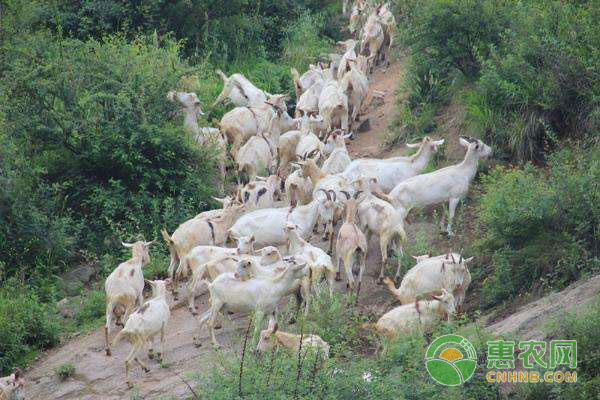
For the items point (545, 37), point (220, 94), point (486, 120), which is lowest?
point (220, 94)

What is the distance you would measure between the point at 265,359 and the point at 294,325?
1831 millimetres

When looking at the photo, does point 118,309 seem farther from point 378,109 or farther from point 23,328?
point 378,109

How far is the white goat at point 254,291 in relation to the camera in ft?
42.4

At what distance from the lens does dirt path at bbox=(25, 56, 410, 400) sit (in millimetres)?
12727

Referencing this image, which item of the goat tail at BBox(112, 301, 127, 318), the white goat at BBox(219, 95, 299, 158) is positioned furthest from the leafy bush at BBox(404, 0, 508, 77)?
the goat tail at BBox(112, 301, 127, 318)

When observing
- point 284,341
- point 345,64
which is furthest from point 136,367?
point 345,64

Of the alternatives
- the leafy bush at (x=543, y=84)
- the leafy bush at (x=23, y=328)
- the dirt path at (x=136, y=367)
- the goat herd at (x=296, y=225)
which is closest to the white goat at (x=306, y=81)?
the goat herd at (x=296, y=225)

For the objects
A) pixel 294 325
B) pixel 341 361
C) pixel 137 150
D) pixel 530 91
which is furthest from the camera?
pixel 137 150

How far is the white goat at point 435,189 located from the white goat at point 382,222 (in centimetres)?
40

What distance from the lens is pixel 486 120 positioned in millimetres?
16969

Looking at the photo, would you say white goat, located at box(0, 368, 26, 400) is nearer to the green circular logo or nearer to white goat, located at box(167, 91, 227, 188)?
the green circular logo

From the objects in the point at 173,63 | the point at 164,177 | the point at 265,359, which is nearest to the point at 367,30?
the point at 173,63

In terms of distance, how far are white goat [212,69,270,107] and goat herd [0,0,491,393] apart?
651 mm

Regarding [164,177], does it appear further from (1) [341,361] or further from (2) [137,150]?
(1) [341,361]
